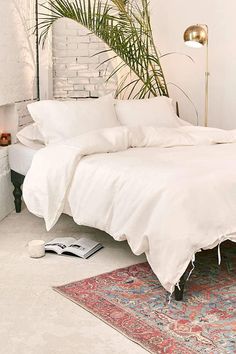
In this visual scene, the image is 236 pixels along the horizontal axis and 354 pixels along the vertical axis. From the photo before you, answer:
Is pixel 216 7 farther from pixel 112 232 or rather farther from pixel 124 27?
pixel 112 232

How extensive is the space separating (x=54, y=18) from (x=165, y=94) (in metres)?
1.26

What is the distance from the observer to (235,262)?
11.8 ft

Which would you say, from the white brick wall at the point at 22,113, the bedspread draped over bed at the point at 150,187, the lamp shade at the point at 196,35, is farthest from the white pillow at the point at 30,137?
the lamp shade at the point at 196,35

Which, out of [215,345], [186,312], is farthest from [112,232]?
[215,345]

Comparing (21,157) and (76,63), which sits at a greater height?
(76,63)

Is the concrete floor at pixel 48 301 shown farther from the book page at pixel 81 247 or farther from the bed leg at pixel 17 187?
the bed leg at pixel 17 187

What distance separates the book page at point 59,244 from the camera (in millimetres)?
3756

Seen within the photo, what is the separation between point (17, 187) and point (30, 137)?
41 centimetres

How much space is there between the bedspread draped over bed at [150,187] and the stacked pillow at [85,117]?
1.17 feet

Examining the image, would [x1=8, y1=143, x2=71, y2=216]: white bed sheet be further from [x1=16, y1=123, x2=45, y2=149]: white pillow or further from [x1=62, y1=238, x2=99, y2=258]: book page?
[x1=62, y1=238, x2=99, y2=258]: book page

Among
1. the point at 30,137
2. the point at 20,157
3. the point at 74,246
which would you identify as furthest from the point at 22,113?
the point at 74,246

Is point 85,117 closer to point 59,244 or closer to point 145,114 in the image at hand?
point 145,114

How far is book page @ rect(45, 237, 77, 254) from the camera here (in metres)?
3.76

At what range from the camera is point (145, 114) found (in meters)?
4.79
